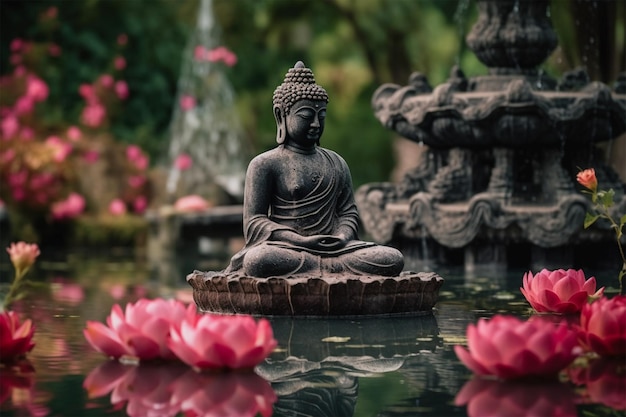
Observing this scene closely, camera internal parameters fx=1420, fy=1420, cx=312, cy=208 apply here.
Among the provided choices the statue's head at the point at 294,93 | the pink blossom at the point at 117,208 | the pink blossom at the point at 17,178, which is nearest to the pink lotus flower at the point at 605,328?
the statue's head at the point at 294,93

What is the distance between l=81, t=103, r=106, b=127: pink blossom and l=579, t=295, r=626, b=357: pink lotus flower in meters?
16.3

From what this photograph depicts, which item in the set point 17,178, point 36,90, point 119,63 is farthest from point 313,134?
point 119,63

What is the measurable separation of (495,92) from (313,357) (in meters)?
6.24

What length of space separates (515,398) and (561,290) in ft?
7.50

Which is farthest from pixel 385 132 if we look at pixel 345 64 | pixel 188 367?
pixel 188 367

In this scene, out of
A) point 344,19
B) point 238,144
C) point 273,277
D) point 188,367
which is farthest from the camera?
point 344,19

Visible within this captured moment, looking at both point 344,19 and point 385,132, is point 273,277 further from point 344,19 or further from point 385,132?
point 385,132

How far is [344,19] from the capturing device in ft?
86.4

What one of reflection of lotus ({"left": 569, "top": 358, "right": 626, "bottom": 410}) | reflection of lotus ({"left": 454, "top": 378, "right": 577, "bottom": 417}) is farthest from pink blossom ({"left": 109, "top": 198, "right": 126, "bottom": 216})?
reflection of lotus ({"left": 454, "top": 378, "right": 577, "bottom": 417})

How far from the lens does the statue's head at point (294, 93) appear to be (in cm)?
875

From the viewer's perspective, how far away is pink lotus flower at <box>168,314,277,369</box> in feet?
18.9

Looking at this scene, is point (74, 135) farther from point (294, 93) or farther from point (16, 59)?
point (294, 93)

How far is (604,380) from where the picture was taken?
5.91 m

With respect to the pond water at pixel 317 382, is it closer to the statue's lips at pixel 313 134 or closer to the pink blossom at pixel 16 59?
the statue's lips at pixel 313 134
